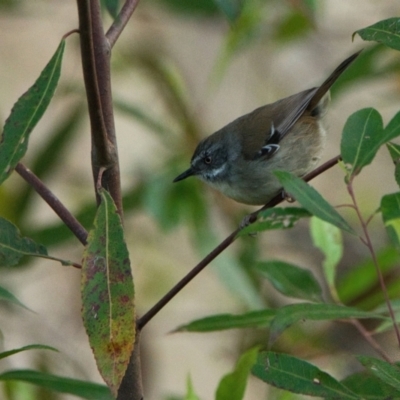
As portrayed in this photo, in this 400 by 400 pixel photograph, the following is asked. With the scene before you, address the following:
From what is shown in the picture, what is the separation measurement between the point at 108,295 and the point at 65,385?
0.86 m

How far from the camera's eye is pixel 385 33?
204cm

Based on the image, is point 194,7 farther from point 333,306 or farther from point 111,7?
point 333,306

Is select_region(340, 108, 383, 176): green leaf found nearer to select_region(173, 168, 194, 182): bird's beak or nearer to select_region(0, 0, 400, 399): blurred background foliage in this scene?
select_region(0, 0, 400, 399): blurred background foliage

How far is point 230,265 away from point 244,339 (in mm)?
574

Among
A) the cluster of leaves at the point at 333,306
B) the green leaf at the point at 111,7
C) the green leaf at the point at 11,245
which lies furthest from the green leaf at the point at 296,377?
the green leaf at the point at 111,7

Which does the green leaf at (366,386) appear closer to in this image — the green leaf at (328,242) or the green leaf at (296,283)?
the green leaf at (296,283)

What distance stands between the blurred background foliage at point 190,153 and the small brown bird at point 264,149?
0.97 ft

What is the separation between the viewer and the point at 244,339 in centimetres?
459

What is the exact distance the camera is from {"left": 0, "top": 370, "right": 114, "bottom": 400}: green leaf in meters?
2.56

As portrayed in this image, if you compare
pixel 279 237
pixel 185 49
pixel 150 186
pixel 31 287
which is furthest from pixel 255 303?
pixel 185 49

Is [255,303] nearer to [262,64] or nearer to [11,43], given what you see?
[262,64]

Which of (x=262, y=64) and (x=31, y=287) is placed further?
(x=31, y=287)

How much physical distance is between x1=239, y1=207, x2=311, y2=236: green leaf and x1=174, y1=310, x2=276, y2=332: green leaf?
48 centimetres

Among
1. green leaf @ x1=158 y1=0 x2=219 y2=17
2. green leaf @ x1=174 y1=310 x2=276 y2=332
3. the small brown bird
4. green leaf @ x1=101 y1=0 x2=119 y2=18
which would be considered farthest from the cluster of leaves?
green leaf @ x1=158 y1=0 x2=219 y2=17
